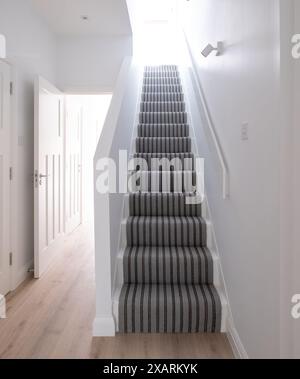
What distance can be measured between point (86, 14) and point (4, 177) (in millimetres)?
2401

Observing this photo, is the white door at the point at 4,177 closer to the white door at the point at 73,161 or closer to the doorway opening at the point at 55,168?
the doorway opening at the point at 55,168

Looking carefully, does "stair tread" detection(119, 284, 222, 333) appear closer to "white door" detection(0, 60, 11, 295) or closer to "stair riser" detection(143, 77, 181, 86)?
"white door" detection(0, 60, 11, 295)

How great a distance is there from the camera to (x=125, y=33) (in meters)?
4.51

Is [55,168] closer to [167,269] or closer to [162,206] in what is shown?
[162,206]

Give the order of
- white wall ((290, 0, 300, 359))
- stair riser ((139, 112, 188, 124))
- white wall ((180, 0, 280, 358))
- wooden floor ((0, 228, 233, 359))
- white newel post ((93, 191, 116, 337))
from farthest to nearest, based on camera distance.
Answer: stair riser ((139, 112, 188, 124)) < white newel post ((93, 191, 116, 337)) < wooden floor ((0, 228, 233, 359)) < white wall ((180, 0, 280, 358)) < white wall ((290, 0, 300, 359))

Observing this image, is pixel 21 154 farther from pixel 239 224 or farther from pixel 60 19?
pixel 239 224

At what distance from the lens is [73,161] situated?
4.98 metres

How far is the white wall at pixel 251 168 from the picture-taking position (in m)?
1.31

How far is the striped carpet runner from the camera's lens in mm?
2043

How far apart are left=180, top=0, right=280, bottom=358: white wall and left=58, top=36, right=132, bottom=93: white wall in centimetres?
246

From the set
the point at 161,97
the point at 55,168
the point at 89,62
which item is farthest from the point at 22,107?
the point at 161,97

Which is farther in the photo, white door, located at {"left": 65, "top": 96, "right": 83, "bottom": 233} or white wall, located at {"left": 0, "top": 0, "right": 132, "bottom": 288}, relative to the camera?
white door, located at {"left": 65, "top": 96, "right": 83, "bottom": 233}

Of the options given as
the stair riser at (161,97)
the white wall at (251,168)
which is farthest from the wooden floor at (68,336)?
the stair riser at (161,97)

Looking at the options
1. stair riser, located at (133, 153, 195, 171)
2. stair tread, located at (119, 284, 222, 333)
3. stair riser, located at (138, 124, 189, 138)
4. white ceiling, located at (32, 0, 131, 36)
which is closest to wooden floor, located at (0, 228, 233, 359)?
stair tread, located at (119, 284, 222, 333)
